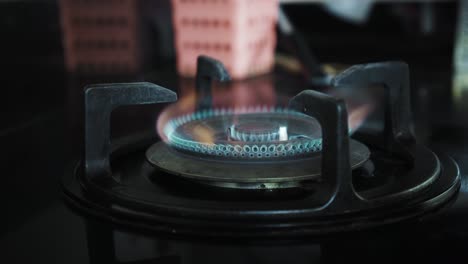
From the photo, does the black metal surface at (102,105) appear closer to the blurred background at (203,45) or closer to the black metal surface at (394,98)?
the black metal surface at (394,98)

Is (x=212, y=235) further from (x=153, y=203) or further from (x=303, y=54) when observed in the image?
(x=303, y=54)

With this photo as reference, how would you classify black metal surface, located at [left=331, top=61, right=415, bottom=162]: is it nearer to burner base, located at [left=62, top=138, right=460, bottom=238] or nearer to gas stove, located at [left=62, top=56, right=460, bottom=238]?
gas stove, located at [left=62, top=56, right=460, bottom=238]

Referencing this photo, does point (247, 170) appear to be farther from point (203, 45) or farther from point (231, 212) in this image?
point (203, 45)

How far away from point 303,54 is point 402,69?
66 cm

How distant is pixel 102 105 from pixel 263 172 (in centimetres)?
19

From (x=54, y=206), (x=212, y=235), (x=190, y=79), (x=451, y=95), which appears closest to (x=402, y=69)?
(x=212, y=235)

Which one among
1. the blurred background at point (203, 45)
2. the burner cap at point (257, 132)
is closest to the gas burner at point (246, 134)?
the burner cap at point (257, 132)

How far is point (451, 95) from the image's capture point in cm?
122

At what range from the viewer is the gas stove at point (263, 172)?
505 millimetres

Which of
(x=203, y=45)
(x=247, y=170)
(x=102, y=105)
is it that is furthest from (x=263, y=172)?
(x=203, y=45)

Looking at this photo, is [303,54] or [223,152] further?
[303,54]

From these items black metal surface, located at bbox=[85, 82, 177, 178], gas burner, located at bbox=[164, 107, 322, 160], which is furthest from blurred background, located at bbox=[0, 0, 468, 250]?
black metal surface, located at bbox=[85, 82, 177, 178]

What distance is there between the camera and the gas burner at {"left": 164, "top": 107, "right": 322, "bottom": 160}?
619 mm

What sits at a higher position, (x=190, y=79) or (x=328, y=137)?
(x=328, y=137)
